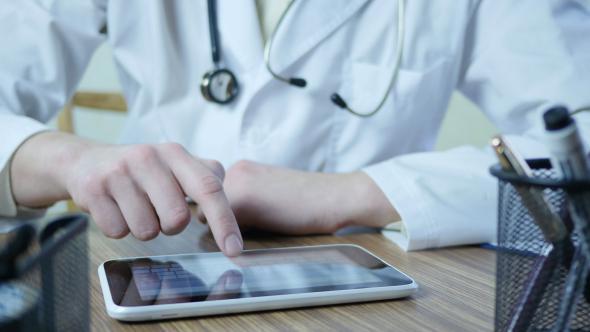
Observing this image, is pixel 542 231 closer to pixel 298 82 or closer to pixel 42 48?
pixel 298 82

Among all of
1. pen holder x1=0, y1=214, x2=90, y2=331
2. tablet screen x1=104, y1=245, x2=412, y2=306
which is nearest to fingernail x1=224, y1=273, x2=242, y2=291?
tablet screen x1=104, y1=245, x2=412, y2=306

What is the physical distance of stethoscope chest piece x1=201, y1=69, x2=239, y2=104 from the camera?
76 cm

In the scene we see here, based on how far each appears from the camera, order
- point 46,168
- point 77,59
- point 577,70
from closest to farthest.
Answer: point 46,168 < point 577,70 < point 77,59

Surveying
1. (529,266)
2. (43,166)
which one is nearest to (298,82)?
(43,166)

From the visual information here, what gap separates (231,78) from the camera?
779 millimetres

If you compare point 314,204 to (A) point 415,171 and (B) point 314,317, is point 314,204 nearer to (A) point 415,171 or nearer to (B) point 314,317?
(A) point 415,171

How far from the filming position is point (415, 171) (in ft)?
2.04

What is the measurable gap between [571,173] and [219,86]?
60cm

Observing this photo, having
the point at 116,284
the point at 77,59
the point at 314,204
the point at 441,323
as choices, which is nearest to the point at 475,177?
the point at 314,204

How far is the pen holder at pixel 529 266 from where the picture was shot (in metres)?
0.25

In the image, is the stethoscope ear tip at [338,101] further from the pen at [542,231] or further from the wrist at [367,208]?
the pen at [542,231]

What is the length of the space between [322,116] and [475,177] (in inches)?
9.8

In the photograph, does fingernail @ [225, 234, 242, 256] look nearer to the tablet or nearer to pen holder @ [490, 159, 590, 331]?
the tablet

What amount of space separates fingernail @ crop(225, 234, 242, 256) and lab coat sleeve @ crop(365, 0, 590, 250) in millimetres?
182
